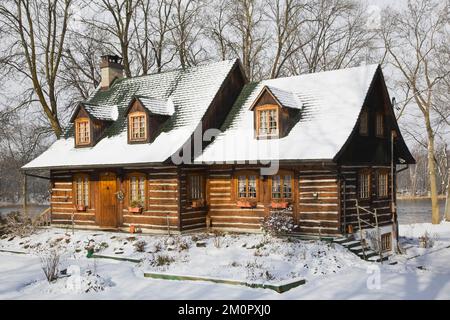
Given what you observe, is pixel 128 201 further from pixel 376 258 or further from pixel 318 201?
pixel 376 258

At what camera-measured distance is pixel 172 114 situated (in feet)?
80.1

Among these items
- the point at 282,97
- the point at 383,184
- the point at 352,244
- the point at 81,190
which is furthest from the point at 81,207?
the point at 383,184

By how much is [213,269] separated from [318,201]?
5874mm

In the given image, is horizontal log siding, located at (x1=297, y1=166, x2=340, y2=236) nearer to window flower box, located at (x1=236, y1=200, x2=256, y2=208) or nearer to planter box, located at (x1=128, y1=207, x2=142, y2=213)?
window flower box, located at (x1=236, y1=200, x2=256, y2=208)

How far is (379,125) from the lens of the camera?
23.2 metres

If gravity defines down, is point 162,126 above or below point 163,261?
above

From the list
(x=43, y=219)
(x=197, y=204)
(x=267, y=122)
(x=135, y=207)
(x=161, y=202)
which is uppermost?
(x=267, y=122)

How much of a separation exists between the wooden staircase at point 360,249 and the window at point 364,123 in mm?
4460

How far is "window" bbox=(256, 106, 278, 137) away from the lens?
21766 millimetres

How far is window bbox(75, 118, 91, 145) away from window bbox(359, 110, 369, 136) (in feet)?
41.9

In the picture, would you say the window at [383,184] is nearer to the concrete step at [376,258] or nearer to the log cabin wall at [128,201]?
the concrete step at [376,258]

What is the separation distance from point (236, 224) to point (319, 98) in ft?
20.7

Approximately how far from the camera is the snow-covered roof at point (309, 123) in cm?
2006
